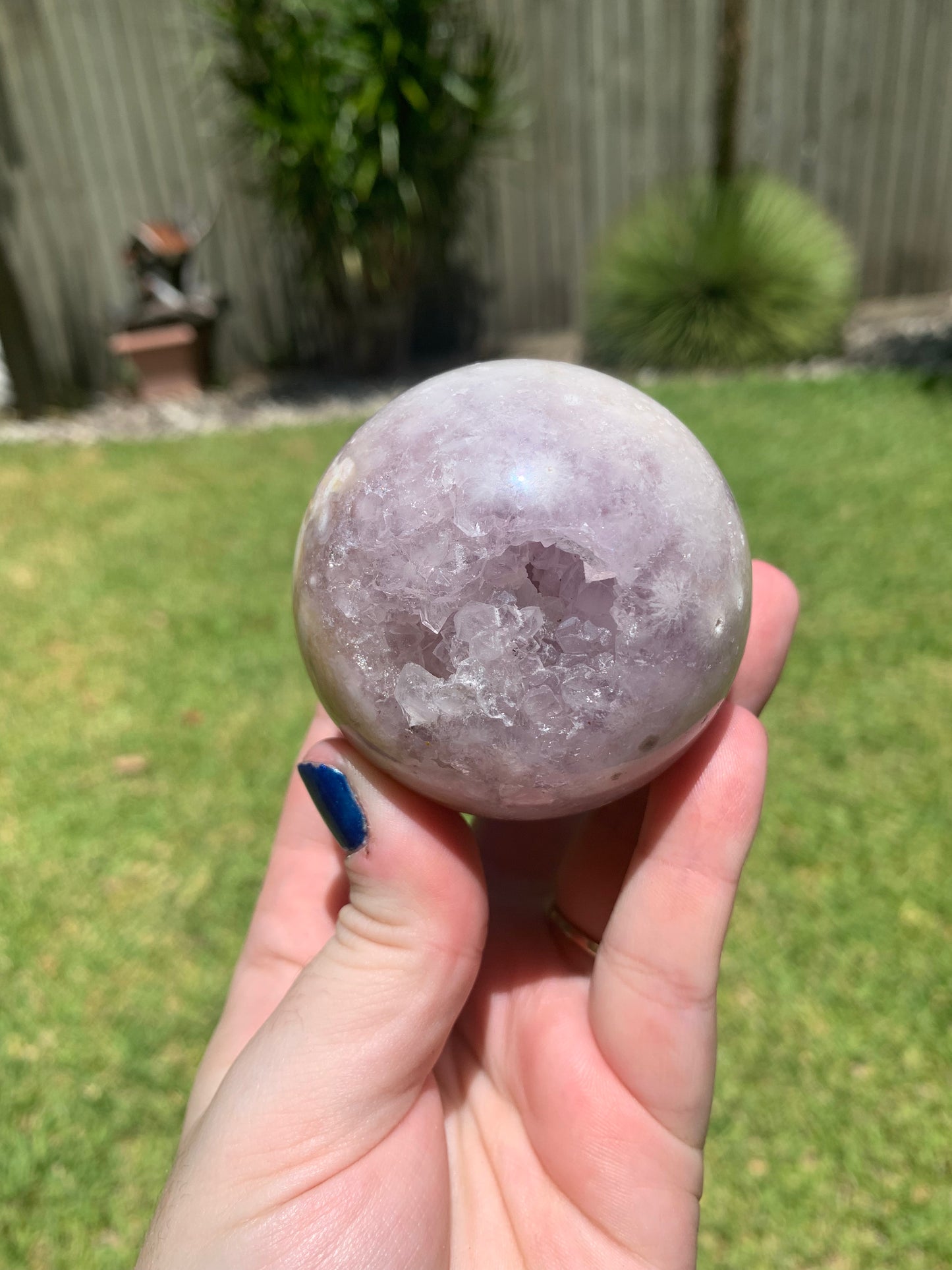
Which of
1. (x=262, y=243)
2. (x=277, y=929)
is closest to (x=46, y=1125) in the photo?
(x=277, y=929)

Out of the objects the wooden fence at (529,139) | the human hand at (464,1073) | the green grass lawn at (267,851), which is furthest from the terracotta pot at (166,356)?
the human hand at (464,1073)

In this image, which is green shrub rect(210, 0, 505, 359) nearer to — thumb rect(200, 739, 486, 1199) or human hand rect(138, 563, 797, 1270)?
human hand rect(138, 563, 797, 1270)

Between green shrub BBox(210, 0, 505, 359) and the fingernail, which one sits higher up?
green shrub BBox(210, 0, 505, 359)

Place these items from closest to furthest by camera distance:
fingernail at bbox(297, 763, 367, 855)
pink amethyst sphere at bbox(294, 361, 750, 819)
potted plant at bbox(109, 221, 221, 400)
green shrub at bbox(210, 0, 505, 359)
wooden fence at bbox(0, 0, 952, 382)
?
1. pink amethyst sphere at bbox(294, 361, 750, 819)
2. fingernail at bbox(297, 763, 367, 855)
3. green shrub at bbox(210, 0, 505, 359)
4. wooden fence at bbox(0, 0, 952, 382)
5. potted plant at bbox(109, 221, 221, 400)

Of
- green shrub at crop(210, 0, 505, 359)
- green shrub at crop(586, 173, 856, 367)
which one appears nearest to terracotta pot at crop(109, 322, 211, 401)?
green shrub at crop(210, 0, 505, 359)

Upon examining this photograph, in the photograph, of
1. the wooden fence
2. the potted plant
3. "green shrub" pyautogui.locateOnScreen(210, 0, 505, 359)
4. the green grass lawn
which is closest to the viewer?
the green grass lawn

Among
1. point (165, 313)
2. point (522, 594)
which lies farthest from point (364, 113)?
point (522, 594)
